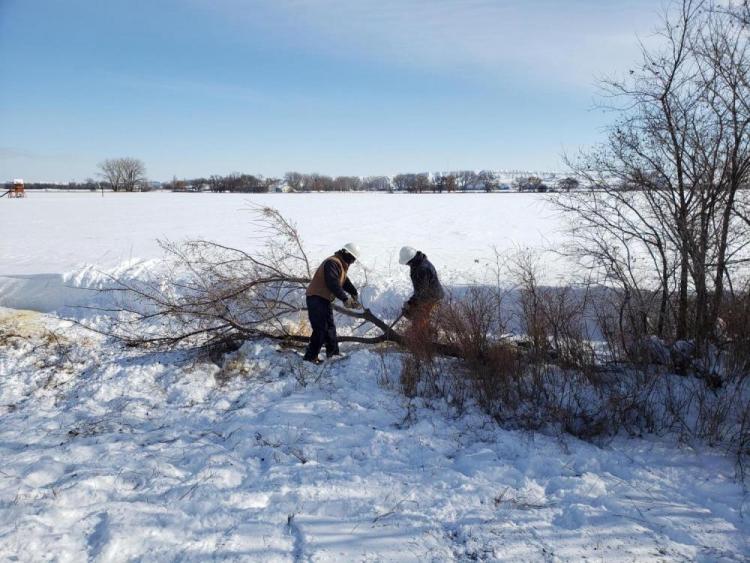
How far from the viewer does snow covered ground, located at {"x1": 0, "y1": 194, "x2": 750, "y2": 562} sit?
315 centimetres

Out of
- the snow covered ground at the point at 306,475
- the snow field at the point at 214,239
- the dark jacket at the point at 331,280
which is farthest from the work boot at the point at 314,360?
the snow field at the point at 214,239

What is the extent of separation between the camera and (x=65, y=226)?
71.2 ft

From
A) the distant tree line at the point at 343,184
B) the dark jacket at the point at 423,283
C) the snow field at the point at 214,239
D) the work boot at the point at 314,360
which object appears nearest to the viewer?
the work boot at the point at 314,360

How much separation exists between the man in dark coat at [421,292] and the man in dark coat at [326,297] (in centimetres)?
90

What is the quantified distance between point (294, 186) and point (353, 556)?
92.0m

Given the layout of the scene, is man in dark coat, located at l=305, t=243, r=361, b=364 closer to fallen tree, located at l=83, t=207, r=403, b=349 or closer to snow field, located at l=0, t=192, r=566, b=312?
fallen tree, located at l=83, t=207, r=403, b=349

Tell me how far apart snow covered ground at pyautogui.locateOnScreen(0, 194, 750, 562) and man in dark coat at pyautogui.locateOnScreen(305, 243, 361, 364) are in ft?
1.15

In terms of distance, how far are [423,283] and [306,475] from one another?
374cm

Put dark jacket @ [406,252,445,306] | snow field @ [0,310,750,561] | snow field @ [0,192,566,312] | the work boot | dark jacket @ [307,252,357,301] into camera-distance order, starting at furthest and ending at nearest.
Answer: snow field @ [0,192,566,312] < dark jacket @ [406,252,445,306] < the work boot < dark jacket @ [307,252,357,301] < snow field @ [0,310,750,561]

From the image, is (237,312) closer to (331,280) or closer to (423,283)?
(331,280)

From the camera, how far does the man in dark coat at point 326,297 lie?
6.40 meters

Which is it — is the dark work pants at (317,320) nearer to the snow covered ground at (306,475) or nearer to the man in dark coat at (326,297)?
the man in dark coat at (326,297)

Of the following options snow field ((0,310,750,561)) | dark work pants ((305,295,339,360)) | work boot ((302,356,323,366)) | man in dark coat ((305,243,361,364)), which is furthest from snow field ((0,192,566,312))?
snow field ((0,310,750,561))

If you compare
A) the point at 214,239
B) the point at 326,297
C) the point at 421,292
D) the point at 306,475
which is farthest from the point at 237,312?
the point at 214,239
